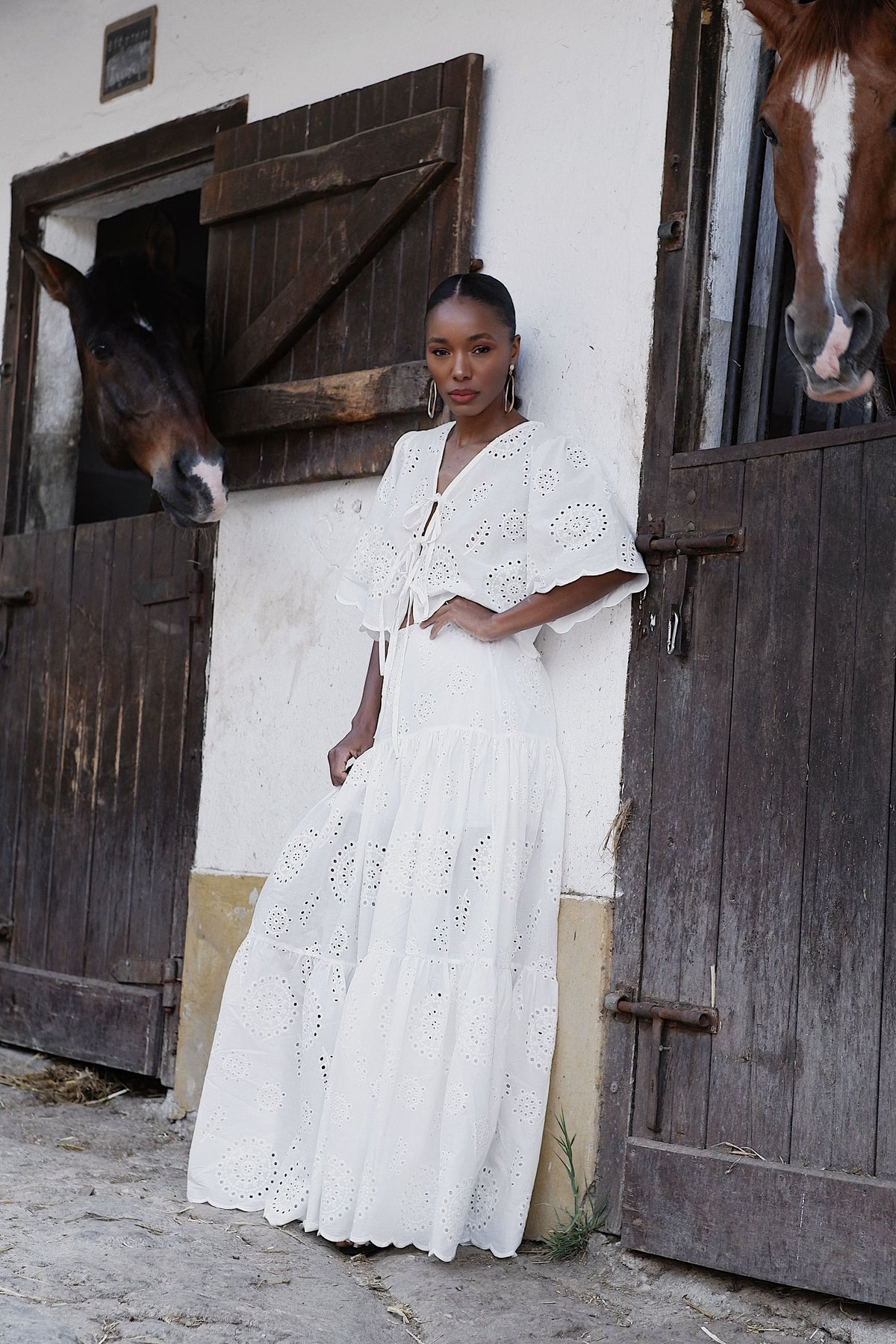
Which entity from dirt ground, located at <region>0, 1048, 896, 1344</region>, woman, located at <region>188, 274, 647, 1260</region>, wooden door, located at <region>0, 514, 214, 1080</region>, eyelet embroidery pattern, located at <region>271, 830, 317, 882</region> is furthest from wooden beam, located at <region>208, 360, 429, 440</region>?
dirt ground, located at <region>0, 1048, 896, 1344</region>

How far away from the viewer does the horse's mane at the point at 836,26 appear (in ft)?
8.38

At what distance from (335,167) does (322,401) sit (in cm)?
61

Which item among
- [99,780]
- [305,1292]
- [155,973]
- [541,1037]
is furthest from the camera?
[99,780]

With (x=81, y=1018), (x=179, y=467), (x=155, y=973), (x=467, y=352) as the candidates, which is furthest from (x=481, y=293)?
(x=81, y=1018)

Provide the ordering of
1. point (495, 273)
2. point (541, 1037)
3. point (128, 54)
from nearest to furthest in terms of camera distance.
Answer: point (541, 1037) < point (495, 273) < point (128, 54)

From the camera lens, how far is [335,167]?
12.4ft

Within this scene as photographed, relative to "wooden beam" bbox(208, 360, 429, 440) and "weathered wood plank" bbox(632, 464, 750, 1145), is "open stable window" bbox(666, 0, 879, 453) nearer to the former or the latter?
"weathered wood plank" bbox(632, 464, 750, 1145)

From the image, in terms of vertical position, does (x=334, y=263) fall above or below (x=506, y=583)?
above

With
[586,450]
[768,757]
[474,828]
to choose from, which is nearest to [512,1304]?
[474,828]

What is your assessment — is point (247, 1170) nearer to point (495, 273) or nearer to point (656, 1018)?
point (656, 1018)

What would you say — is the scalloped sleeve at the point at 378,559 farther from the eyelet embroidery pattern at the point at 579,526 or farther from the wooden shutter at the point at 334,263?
the eyelet embroidery pattern at the point at 579,526

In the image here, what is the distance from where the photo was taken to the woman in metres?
2.94

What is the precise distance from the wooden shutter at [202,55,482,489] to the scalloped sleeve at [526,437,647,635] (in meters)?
0.50

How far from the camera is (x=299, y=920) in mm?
3232
